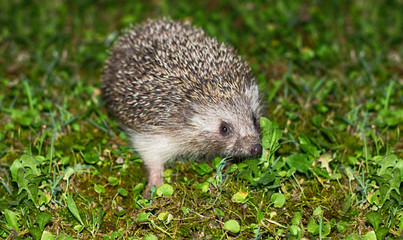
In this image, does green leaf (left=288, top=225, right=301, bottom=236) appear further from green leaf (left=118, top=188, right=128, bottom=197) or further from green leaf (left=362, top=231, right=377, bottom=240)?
green leaf (left=118, top=188, right=128, bottom=197)

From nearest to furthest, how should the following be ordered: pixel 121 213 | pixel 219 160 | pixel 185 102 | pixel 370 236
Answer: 1. pixel 370 236
2. pixel 121 213
3. pixel 219 160
4. pixel 185 102

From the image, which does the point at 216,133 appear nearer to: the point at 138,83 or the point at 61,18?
the point at 138,83

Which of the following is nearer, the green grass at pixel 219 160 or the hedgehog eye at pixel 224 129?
the green grass at pixel 219 160

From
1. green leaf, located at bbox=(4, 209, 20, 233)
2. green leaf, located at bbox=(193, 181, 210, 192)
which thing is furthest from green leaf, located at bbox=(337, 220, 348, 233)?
green leaf, located at bbox=(4, 209, 20, 233)

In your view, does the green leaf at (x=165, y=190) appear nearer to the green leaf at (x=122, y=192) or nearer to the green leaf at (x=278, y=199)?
the green leaf at (x=122, y=192)

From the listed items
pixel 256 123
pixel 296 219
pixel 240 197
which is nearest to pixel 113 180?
pixel 240 197

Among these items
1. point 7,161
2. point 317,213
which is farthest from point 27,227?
point 317,213

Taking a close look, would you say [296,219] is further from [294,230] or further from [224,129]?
[224,129]

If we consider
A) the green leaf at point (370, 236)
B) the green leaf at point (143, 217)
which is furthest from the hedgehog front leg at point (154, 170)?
the green leaf at point (370, 236)
